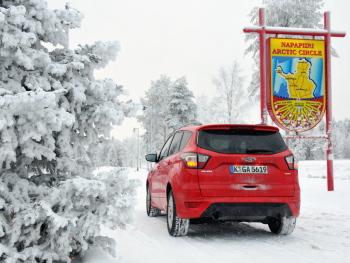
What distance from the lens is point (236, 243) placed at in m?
6.52

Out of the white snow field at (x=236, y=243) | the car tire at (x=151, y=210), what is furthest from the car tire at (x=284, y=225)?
the car tire at (x=151, y=210)

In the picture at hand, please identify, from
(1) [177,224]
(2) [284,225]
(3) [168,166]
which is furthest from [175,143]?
(2) [284,225]

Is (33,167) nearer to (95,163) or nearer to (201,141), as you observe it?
(95,163)

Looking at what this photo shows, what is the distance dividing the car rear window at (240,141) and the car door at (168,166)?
689 millimetres

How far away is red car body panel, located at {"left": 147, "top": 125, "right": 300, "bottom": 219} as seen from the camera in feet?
21.4

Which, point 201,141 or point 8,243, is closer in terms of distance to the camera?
point 8,243

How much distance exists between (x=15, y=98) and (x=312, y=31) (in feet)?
39.1

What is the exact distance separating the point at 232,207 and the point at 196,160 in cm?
82

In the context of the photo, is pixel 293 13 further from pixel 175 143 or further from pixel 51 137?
pixel 51 137

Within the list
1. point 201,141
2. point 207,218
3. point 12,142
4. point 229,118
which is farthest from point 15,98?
point 229,118

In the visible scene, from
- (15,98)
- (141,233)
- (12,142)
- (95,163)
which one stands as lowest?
(141,233)

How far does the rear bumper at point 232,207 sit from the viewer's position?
256 inches

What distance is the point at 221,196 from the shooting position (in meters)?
6.52

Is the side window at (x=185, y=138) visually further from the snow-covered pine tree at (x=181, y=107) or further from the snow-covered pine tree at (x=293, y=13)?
the snow-covered pine tree at (x=181, y=107)
